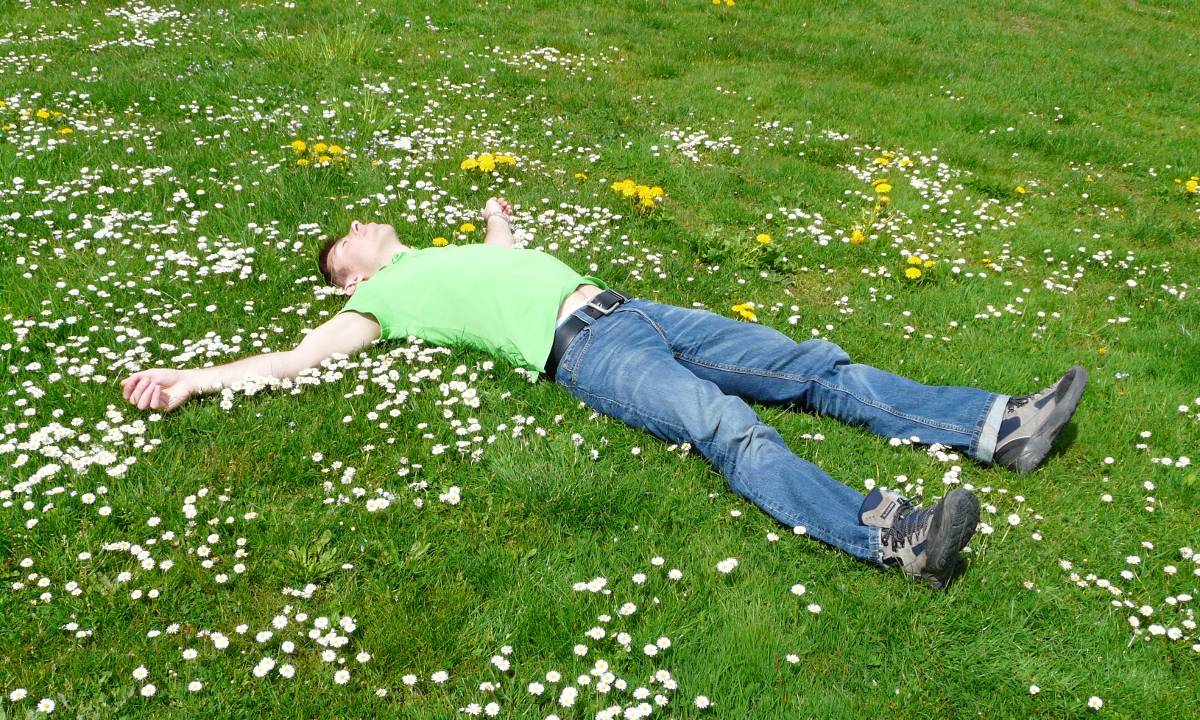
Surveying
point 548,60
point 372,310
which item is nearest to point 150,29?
point 548,60

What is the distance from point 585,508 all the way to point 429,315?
173cm

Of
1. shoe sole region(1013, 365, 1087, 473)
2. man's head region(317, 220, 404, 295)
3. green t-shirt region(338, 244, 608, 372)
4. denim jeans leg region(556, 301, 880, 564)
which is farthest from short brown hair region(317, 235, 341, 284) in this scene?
shoe sole region(1013, 365, 1087, 473)

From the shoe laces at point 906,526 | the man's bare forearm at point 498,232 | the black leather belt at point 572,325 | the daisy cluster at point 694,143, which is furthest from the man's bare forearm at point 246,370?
the daisy cluster at point 694,143

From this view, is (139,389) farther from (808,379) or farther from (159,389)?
(808,379)

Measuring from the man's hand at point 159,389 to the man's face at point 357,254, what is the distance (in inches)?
51.6

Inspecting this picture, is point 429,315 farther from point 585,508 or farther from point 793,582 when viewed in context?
point 793,582

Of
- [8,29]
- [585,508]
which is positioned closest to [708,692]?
[585,508]

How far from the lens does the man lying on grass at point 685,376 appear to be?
3.94m

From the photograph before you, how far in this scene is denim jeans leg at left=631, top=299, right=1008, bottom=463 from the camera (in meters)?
4.54

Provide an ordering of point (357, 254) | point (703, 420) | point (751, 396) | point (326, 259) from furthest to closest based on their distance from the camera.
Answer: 1. point (326, 259)
2. point (357, 254)
3. point (751, 396)
4. point (703, 420)

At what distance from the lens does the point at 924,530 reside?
139 inches

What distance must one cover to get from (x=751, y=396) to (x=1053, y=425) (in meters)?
1.55

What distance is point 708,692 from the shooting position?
3.14 metres

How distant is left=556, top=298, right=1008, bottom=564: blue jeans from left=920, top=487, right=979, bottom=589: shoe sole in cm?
38
